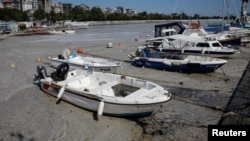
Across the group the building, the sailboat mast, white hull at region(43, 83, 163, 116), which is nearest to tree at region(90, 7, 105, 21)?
the building

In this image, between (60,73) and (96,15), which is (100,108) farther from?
(96,15)

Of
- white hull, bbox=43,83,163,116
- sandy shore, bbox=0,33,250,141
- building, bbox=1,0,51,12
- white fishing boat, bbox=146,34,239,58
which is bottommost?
sandy shore, bbox=0,33,250,141

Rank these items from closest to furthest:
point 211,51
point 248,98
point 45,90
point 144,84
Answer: point 144,84
point 248,98
point 45,90
point 211,51

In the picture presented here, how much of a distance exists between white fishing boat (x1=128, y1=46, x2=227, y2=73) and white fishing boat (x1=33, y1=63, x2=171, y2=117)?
6030mm

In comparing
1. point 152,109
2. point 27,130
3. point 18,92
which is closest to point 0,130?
point 27,130

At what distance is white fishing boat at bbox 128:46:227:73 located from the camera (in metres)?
14.8

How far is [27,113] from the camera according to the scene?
9.40 metres

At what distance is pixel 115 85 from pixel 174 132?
10.8 ft

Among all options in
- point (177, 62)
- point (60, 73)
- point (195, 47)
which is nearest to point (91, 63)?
point (60, 73)

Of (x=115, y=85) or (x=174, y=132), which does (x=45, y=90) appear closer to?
(x=115, y=85)

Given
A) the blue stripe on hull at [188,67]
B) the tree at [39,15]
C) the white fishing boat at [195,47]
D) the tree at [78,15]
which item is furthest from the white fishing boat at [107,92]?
the tree at [78,15]

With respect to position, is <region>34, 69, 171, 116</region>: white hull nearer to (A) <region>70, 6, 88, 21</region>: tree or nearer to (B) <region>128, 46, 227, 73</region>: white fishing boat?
(B) <region>128, 46, 227, 73</region>: white fishing boat

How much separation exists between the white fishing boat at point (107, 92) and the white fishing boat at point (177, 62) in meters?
6.03

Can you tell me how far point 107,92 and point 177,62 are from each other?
7084 millimetres
